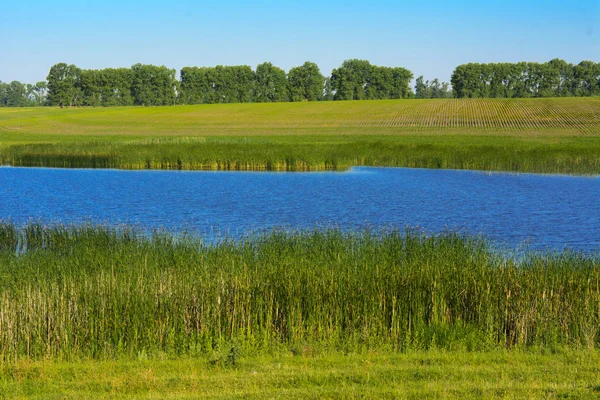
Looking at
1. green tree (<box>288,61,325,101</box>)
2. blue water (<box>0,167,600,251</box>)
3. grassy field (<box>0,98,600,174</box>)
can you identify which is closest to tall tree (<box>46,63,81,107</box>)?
grassy field (<box>0,98,600,174</box>)

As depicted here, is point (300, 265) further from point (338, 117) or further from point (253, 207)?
point (338, 117)

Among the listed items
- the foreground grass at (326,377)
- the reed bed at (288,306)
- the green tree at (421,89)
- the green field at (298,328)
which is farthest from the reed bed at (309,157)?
the green tree at (421,89)

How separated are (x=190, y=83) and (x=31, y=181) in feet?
351

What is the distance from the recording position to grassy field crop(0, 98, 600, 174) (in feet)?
138

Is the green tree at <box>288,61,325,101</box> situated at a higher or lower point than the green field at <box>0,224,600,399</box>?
higher

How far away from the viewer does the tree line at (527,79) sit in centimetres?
13262

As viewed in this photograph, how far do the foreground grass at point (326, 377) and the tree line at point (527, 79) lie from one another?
13170 centimetres

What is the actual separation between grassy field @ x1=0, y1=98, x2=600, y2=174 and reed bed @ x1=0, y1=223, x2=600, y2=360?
29228mm

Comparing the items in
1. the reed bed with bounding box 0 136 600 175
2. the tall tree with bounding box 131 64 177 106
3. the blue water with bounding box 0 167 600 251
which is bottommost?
the blue water with bounding box 0 167 600 251

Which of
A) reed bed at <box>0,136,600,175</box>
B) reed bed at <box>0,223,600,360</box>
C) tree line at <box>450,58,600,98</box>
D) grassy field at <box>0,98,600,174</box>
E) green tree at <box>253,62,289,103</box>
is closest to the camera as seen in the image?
reed bed at <box>0,223,600,360</box>

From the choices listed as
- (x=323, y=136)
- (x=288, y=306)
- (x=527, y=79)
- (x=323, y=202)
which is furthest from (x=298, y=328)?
(x=527, y=79)

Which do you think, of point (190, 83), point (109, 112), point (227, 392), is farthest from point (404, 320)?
point (190, 83)

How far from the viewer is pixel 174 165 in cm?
4312

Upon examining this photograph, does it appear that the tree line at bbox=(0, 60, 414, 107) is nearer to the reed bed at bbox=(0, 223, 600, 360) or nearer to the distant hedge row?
the distant hedge row
